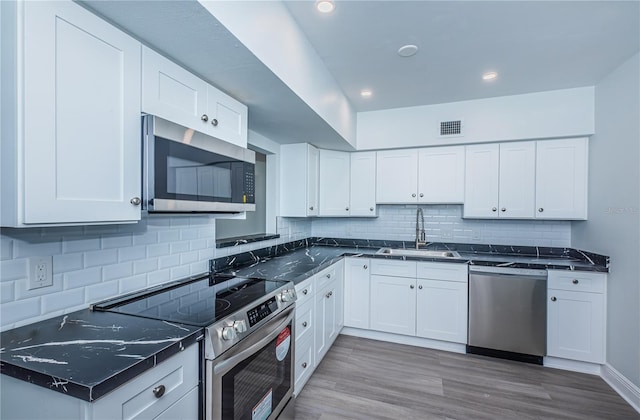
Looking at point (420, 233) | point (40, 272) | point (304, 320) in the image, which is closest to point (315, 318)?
point (304, 320)

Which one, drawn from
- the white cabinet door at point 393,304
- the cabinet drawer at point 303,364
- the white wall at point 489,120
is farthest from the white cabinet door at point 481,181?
the cabinet drawer at point 303,364

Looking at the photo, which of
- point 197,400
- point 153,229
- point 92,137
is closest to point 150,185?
point 92,137

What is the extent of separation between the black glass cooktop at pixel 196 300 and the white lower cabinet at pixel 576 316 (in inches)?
96.2

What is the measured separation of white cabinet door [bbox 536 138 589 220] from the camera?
280cm

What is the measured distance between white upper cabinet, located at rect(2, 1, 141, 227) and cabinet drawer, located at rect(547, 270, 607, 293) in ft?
10.5

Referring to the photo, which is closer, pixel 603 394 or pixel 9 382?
pixel 9 382

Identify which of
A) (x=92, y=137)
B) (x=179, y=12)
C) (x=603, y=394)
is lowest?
(x=603, y=394)

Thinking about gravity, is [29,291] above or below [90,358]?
above

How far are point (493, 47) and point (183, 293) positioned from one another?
2.64 meters

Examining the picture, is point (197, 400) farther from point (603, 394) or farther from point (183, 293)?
point (603, 394)

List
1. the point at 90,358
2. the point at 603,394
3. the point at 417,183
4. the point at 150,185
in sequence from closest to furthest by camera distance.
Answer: the point at 90,358
the point at 150,185
the point at 603,394
the point at 417,183

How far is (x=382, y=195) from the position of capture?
3492mm

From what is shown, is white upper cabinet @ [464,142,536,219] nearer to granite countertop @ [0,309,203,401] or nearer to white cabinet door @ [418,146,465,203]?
white cabinet door @ [418,146,465,203]

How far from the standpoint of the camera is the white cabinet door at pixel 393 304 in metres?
2.96
